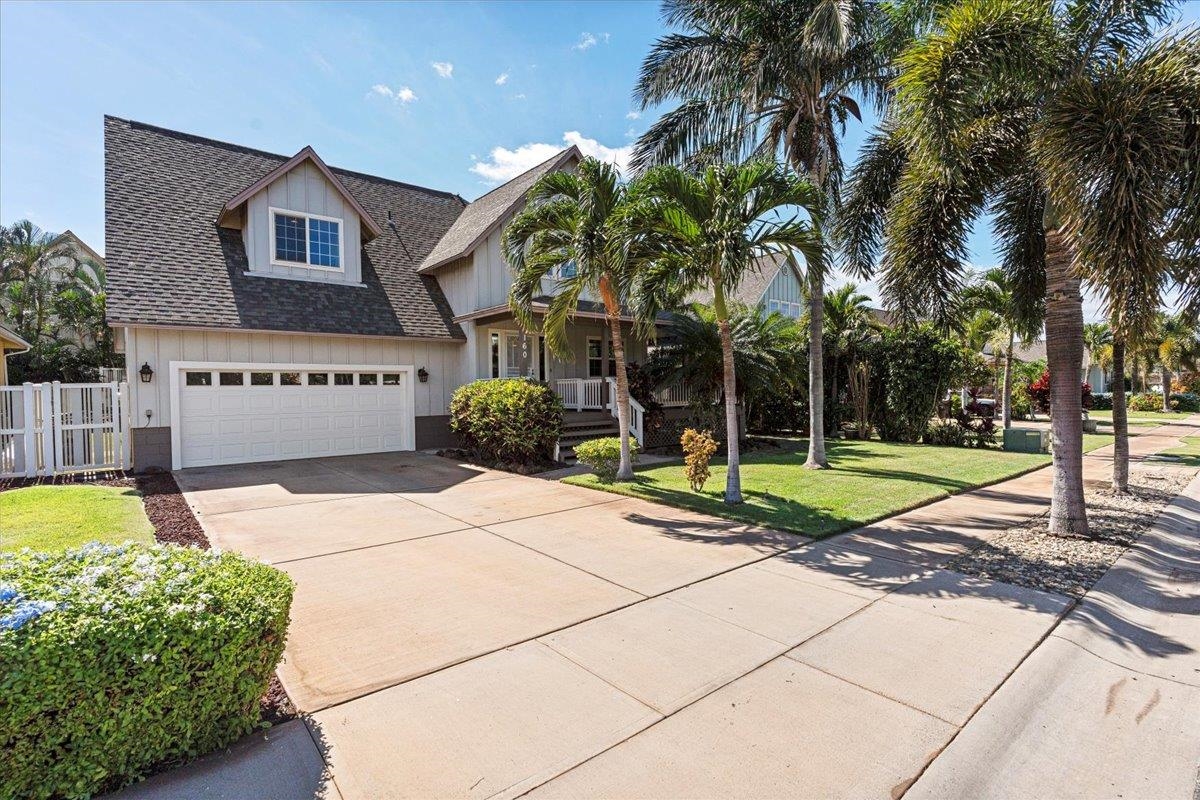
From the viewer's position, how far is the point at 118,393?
11836mm

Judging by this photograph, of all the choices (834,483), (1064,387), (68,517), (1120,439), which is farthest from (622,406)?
(1120,439)

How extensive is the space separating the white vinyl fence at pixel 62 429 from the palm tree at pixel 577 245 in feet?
29.0

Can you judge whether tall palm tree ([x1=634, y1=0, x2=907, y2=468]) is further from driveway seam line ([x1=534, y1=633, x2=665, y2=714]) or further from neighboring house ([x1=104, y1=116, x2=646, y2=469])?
driveway seam line ([x1=534, y1=633, x2=665, y2=714])

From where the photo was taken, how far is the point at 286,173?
14.1 meters

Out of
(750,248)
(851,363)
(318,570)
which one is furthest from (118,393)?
(851,363)

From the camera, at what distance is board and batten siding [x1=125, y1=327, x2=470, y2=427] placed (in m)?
11.8

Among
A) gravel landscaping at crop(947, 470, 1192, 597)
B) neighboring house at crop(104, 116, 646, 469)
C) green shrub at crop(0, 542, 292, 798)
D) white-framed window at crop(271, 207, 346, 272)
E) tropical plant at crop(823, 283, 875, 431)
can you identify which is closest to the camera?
green shrub at crop(0, 542, 292, 798)

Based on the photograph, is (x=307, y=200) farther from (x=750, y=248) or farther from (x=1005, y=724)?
(x=1005, y=724)

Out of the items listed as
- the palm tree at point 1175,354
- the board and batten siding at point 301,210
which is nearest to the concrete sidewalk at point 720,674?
the board and batten siding at point 301,210

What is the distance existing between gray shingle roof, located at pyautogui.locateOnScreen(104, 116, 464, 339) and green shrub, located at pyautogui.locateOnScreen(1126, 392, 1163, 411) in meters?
44.3

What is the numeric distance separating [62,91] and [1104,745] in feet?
50.5

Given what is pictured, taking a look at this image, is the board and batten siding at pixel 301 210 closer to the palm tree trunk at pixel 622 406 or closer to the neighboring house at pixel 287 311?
the neighboring house at pixel 287 311

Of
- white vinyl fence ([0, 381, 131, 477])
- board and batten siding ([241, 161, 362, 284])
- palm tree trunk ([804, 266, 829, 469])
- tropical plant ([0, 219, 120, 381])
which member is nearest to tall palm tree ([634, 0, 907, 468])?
palm tree trunk ([804, 266, 829, 469])

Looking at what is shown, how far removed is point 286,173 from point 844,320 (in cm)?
1649
